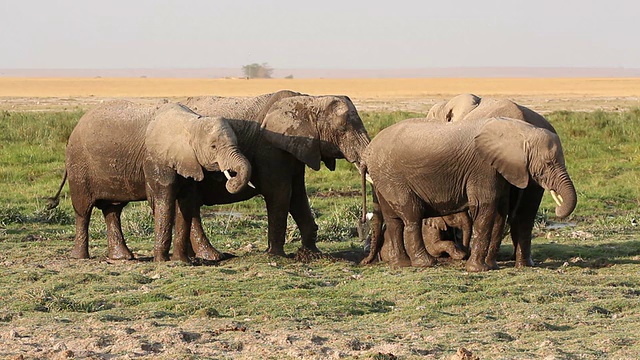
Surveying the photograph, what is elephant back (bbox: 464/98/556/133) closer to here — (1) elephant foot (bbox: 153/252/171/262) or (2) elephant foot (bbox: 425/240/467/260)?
(2) elephant foot (bbox: 425/240/467/260)

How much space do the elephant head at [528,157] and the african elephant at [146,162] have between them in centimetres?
266

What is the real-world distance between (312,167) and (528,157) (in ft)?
8.71

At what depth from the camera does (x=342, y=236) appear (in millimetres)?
16172

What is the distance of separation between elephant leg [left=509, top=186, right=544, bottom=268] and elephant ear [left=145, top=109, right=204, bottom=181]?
3611mm

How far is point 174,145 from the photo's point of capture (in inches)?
517

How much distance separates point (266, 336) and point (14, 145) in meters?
16.7

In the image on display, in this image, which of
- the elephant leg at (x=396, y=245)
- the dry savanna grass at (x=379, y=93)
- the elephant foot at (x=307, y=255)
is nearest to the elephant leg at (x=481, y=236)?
the elephant leg at (x=396, y=245)

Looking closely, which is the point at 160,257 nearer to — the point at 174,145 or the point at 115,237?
the point at 115,237

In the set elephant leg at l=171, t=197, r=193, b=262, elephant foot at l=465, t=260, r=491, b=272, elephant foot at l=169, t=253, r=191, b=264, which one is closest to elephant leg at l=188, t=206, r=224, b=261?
elephant leg at l=171, t=197, r=193, b=262

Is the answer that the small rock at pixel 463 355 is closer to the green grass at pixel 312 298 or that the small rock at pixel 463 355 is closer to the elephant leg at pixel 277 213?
the green grass at pixel 312 298

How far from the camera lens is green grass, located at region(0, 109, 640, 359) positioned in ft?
27.8

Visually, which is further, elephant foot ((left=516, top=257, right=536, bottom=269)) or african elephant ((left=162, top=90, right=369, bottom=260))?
african elephant ((left=162, top=90, right=369, bottom=260))

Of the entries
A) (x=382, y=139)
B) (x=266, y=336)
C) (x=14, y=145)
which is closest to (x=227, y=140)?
(x=382, y=139)

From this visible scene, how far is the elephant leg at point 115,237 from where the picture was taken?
45.9 ft
